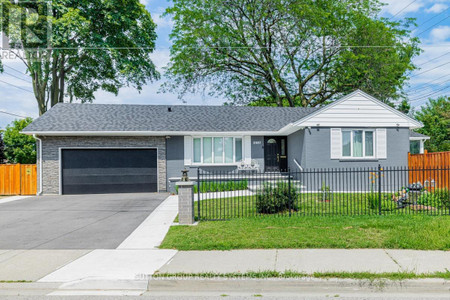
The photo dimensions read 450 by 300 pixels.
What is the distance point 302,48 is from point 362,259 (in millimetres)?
27181

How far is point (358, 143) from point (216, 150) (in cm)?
723

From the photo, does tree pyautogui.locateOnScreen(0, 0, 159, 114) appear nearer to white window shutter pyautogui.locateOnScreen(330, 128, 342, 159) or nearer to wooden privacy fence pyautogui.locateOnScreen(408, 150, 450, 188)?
white window shutter pyautogui.locateOnScreen(330, 128, 342, 159)

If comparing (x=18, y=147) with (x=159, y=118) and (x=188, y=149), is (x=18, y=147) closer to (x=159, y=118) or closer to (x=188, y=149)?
(x=159, y=118)

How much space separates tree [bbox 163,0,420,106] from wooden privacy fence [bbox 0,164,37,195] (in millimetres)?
16317

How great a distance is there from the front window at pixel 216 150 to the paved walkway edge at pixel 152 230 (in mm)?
5983

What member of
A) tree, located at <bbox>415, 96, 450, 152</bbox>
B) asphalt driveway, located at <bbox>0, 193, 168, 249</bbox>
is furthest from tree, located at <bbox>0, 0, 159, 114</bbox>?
→ tree, located at <bbox>415, 96, 450, 152</bbox>

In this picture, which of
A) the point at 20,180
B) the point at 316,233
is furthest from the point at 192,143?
the point at 316,233

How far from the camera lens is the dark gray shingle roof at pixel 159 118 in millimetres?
16875

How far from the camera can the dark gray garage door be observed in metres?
16.7

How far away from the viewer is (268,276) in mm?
4980

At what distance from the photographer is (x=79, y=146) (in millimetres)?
16641

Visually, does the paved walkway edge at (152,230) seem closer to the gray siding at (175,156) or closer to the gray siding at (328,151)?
the gray siding at (175,156)

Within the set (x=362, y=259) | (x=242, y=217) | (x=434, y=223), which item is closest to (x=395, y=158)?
(x=434, y=223)

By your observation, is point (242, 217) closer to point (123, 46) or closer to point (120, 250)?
point (120, 250)
